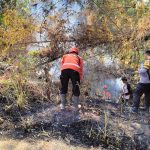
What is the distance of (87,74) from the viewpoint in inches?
490

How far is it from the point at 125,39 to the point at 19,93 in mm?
4096

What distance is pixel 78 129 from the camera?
796 cm

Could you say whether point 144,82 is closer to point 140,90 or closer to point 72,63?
point 140,90

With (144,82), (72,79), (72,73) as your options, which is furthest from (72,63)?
(144,82)

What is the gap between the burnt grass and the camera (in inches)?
297

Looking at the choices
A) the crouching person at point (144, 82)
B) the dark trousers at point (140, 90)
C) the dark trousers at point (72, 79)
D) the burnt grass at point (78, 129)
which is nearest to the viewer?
the burnt grass at point (78, 129)

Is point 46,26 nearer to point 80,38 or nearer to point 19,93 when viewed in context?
point 80,38

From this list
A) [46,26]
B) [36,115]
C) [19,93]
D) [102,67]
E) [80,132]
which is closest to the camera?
[80,132]

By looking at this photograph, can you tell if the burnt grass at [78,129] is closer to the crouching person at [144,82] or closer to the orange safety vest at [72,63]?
the crouching person at [144,82]

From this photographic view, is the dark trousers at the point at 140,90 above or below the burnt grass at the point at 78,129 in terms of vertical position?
above

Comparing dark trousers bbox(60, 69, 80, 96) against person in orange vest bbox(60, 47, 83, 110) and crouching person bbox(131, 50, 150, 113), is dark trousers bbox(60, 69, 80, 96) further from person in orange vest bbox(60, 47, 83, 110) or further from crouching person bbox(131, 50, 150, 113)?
crouching person bbox(131, 50, 150, 113)

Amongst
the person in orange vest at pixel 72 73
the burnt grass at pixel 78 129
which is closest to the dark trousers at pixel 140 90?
the burnt grass at pixel 78 129

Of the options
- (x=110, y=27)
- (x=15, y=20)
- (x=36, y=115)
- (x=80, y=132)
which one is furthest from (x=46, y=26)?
(x=80, y=132)

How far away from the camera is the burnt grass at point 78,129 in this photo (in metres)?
Answer: 7.55
